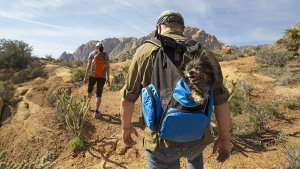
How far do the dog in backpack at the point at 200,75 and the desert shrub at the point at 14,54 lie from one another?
17.1 m

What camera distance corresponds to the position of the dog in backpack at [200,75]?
243 centimetres

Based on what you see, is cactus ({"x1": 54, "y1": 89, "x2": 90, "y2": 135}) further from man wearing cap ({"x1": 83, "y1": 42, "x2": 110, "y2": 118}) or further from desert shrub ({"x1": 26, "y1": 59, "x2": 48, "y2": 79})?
desert shrub ({"x1": 26, "y1": 59, "x2": 48, "y2": 79})

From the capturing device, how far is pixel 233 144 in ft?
20.7

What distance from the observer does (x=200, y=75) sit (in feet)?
7.97

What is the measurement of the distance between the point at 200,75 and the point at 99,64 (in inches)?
225

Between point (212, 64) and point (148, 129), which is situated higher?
point (212, 64)

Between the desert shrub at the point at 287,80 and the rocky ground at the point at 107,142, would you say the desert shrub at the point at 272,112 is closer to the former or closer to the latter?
the rocky ground at the point at 107,142

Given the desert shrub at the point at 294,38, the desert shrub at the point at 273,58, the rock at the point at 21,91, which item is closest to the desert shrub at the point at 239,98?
the desert shrub at the point at 273,58

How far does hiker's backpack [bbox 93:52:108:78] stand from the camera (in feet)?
26.0

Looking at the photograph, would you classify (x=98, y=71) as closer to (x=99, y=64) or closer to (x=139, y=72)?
(x=99, y=64)

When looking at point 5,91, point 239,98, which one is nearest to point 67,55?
point 5,91

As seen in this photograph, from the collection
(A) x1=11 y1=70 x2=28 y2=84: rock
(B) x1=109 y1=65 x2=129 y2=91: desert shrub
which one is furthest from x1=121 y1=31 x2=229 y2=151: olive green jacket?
(A) x1=11 y1=70 x2=28 y2=84: rock

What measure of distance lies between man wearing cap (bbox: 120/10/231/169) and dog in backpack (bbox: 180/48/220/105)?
0.22m

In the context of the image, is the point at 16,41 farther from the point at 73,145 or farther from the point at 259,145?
the point at 259,145
